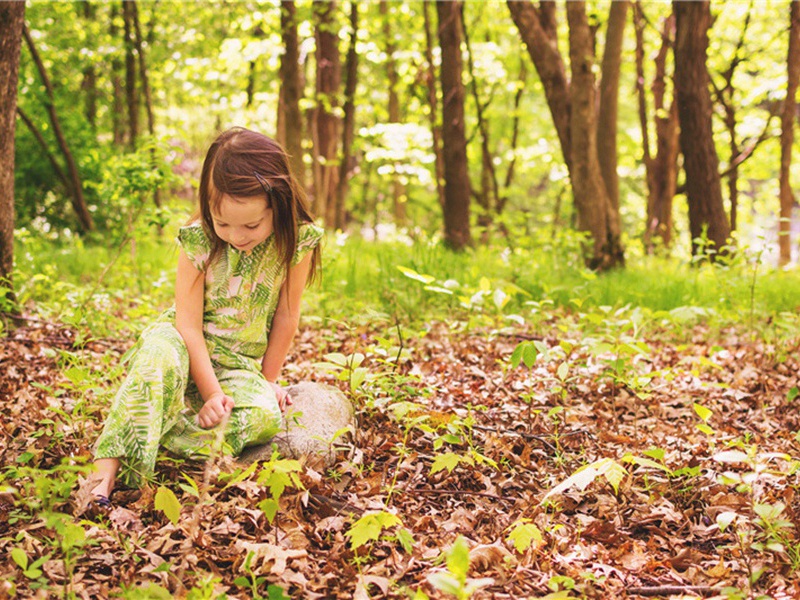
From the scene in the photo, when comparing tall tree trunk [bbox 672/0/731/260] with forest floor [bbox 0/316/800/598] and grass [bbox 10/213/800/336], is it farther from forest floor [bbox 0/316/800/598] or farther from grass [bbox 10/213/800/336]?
forest floor [bbox 0/316/800/598]

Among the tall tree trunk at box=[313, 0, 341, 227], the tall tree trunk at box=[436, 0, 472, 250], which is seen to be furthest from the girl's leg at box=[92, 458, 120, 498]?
the tall tree trunk at box=[313, 0, 341, 227]

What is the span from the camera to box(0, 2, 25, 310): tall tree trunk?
3812mm

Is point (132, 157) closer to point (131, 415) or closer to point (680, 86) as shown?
point (131, 415)

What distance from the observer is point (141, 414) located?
2.41 m

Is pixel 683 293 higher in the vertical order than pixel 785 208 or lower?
lower

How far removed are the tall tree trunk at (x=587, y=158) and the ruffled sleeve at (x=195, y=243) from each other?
490cm

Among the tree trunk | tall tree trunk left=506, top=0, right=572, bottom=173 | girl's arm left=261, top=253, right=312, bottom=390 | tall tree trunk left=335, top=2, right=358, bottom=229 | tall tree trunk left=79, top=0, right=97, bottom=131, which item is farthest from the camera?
tall tree trunk left=79, top=0, right=97, bottom=131

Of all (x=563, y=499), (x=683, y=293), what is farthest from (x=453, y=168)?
(x=563, y=499)

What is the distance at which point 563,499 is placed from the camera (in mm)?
2500

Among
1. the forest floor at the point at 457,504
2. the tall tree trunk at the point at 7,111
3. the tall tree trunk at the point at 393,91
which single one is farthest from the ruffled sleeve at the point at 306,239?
the tall tree trunk at the point at 393,91

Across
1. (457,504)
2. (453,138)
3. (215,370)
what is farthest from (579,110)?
(457,504)

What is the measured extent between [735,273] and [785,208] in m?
4.89

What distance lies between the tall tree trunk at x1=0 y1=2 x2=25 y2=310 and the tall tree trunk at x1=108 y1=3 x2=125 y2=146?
967 centimetres

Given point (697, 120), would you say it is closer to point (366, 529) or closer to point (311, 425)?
point (311, 425)
